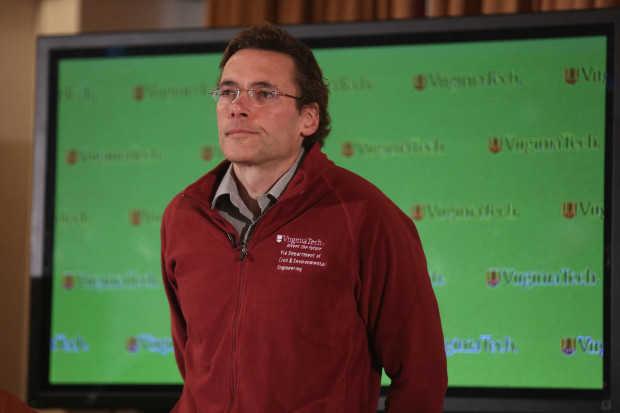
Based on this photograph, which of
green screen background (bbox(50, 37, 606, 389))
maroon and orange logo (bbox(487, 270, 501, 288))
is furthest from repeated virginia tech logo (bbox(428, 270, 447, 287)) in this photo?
maroon and orange logo (bbox(487, 270, 501, 288))

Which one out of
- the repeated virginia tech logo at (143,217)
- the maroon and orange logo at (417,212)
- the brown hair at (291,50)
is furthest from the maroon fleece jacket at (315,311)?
the repeated virginia tech logo at (143,217)

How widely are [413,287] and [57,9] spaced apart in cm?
256

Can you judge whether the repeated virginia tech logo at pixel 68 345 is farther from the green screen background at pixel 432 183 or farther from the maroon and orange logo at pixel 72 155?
the maroon and orange logo at pixel 72 155

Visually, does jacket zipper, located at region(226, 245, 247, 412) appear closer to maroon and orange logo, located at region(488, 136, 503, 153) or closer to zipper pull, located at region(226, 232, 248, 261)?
zipper pull, located at region(226, 232, 248, 261)

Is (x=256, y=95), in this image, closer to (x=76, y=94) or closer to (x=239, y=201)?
(x=239, y=201)

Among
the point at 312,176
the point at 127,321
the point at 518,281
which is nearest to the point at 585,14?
the point at 518,281

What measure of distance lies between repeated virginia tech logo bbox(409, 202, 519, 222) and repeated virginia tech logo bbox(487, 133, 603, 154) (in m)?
0.20

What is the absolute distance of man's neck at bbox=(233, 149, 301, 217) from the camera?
6.22 feet

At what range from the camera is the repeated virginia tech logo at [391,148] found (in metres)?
2.84

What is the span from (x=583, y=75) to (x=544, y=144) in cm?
28

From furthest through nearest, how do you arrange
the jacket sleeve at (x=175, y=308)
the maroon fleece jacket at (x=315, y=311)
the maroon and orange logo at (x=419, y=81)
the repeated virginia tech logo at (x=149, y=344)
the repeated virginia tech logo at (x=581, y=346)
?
1. the repeated virginia tech logo at (x=149, y=344)
2. the maroon and orange logo at (x=419, y=81)
3. the repeated virginia tech logo at (x=581, y=346)
4. the jacket sleeve at (x=175, y=308)
5. the maroon fleece jacket at (x=315, y=311)

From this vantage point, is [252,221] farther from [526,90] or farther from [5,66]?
[5,66]

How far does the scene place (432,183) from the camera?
283 centimetres

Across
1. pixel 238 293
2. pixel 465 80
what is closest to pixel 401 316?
pixel 238 293
